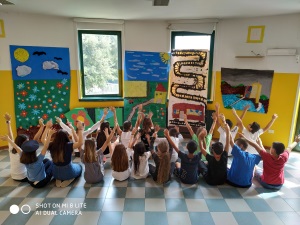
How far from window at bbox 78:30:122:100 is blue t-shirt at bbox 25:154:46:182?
224cm

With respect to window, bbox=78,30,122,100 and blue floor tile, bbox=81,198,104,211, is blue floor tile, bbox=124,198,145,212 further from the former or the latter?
window, bbox=78,30,122,100

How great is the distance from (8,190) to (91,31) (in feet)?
11.0

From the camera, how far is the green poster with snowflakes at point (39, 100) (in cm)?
425

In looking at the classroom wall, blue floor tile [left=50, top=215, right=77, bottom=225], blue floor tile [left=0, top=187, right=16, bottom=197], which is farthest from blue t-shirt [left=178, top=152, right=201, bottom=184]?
blue floor tile [left=0, top=187, right=16, bottom=197]

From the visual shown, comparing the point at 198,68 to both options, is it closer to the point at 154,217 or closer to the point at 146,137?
the point at 146,137

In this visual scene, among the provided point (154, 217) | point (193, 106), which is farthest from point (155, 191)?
point (193, 106)

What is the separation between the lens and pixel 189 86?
181 inches

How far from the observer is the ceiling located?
10.7 ft

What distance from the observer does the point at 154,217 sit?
227cm

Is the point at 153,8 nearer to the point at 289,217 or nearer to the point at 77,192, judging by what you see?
the point at 77,192

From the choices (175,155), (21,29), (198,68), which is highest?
(21,29)

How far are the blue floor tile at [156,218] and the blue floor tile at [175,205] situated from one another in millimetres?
124

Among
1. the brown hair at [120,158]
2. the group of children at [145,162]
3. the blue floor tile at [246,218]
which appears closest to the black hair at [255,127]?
the group of children at [145,162]

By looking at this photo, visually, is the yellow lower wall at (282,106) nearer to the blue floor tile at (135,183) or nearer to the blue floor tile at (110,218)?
the blue floor tile at (135,183)
